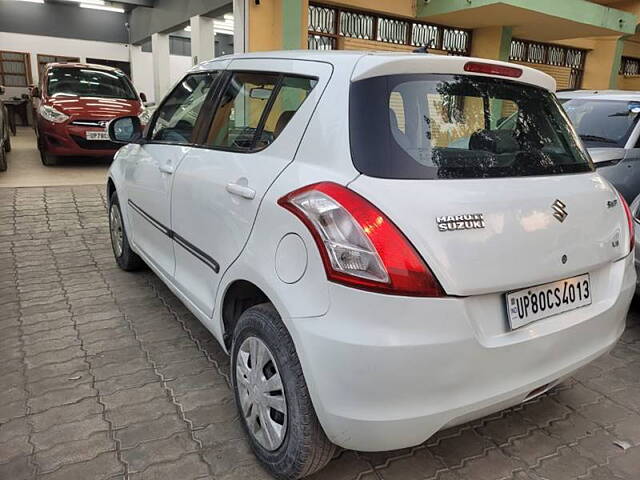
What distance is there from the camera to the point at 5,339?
10.2 feet

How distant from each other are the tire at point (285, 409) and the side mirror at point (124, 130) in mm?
2190

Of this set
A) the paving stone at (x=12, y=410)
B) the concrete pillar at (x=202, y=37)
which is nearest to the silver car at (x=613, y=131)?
the paving stone at (x=12, y=410)

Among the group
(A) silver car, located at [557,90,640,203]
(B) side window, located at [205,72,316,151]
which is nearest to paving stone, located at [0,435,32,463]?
(B) side window, located at [205,72,316,151]

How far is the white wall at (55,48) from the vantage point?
16.2 metres

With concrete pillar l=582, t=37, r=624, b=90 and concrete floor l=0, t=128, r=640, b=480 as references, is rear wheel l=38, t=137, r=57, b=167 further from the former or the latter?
concrete pillar l=582, t=37, r=624, b=90

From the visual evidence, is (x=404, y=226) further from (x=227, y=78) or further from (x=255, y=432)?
(x=227, y=78)

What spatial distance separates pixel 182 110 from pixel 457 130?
1812 mm

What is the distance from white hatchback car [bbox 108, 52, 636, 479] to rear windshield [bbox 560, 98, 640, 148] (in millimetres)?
3512

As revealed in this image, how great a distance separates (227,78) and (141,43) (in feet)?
53.3

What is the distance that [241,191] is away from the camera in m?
2.13

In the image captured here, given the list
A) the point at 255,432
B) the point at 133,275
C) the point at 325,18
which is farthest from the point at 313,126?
the point at 325,18

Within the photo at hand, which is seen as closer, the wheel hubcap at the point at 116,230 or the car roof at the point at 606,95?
the wheel hubcap at the point at 116,230

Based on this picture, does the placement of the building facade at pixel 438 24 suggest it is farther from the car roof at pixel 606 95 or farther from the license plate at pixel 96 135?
the car roof at pixel 606 95

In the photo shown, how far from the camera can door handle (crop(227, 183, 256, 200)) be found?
2064 mm
